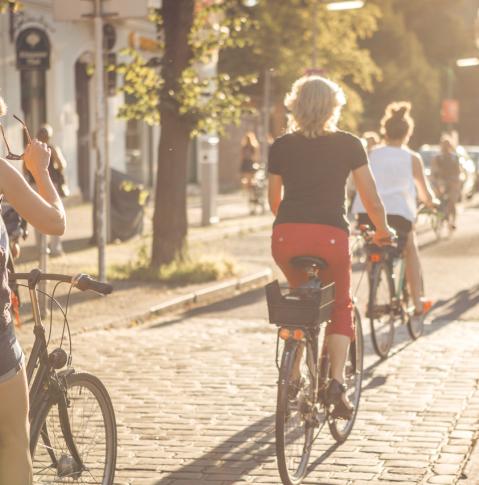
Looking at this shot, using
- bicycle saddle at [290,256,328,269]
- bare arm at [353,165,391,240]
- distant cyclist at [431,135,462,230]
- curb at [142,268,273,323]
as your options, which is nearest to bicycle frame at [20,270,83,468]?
bicycle saddle at [290,256,328,269]

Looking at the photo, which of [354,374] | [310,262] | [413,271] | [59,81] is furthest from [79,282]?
[59,81]

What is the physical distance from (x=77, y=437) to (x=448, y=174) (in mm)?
20572

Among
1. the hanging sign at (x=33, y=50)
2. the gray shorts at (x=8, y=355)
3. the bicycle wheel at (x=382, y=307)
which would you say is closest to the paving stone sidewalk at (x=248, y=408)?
the bicycle wheel at (x=382, y=307)

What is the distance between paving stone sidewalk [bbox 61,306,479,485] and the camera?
637 cm

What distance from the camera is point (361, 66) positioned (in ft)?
126

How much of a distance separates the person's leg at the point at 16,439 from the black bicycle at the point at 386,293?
5.87 metres

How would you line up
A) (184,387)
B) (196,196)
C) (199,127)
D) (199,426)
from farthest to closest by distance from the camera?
1. (196,196)
2. (199,127)
3. (184,387)
4. (199,426)

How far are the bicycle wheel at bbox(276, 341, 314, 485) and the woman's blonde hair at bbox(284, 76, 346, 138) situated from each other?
1033 millimetres

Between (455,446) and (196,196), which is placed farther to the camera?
(196,196)

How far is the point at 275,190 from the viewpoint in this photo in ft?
21.9

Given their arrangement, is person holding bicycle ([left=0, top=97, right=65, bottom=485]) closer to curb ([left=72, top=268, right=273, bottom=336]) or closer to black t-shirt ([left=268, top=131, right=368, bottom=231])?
black t-shirt ([left=268, top=131, right=368, bottom=231])

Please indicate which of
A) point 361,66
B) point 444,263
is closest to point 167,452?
point 444,263

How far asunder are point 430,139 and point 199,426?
195 ft

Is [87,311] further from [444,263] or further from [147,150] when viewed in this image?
[147,150]
